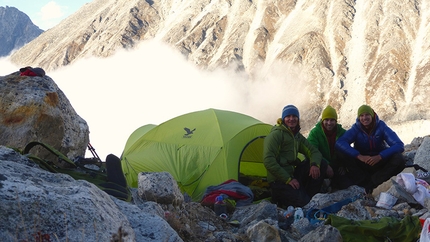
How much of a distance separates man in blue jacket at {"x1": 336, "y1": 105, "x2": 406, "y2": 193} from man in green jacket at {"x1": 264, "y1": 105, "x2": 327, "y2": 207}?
0.53m

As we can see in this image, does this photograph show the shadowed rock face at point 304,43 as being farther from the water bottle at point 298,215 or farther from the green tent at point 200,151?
the water bottle at point 298,215

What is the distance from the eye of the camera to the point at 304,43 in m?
58.0

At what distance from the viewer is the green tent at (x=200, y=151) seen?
25.9 ft

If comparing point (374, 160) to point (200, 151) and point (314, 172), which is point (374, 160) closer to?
point (314, 172)

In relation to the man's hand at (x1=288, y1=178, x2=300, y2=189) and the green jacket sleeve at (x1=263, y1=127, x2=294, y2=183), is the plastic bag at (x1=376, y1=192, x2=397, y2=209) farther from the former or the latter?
the green jacket sleeve at (x1=263, y1=127, x2=294, y2=183)

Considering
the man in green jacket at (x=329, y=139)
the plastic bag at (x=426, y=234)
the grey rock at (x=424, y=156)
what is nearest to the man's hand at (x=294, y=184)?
the man in green jacket at (x=329, y=139)

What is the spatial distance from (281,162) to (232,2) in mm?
64632

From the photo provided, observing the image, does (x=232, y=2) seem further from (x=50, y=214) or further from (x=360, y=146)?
(x=50, y=214)

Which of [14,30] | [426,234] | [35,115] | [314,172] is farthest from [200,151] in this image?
[14,30]

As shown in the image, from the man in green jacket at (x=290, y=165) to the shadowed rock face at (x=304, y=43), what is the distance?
133ft

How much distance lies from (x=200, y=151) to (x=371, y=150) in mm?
2991

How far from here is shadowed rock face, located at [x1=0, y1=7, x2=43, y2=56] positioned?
13850 centimetres

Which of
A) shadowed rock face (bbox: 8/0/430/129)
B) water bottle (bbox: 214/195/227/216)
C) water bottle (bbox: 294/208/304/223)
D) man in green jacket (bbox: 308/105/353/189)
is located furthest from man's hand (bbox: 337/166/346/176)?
shadowed rock face (bbox: 8/0/430/129)

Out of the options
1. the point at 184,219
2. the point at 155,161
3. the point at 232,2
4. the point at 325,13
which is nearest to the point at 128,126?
the point at 232,2
